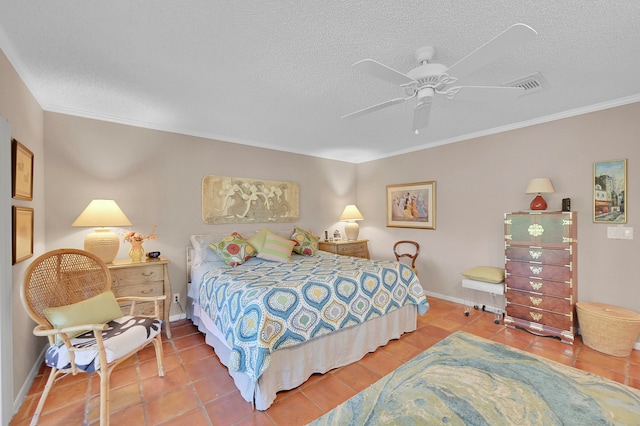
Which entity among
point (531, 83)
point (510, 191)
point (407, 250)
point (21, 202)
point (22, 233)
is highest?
point (531, 83)

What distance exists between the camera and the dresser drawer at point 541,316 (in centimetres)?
290

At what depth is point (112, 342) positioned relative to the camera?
5.98ft

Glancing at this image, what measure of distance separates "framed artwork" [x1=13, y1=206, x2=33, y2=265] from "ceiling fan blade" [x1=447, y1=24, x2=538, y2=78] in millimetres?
3248

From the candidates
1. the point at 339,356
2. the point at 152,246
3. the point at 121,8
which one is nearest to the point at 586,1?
the point at 121,8

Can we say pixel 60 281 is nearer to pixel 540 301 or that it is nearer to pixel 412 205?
pixel 412 205

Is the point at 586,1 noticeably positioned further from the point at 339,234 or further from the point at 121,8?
the point at 339,234

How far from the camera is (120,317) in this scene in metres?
2.20

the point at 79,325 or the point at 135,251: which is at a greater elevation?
the point at 135,251

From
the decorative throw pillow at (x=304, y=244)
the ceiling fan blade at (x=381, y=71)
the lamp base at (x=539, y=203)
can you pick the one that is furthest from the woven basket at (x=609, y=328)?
the decorative throw pillow at (x=304, y=244)

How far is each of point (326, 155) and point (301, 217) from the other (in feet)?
4.32

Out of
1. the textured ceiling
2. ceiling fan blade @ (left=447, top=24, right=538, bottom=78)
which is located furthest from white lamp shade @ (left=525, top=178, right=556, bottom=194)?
ceiling fan blade @ (left=447, top=24, right=538, bottom=78)

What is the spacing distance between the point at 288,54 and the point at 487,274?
11.3ft

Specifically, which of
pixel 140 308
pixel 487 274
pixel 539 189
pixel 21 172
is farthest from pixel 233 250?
pixel 539 189

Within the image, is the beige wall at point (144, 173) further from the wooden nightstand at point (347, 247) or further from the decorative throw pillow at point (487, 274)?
the decorative throw pillow at point (487, 274)
